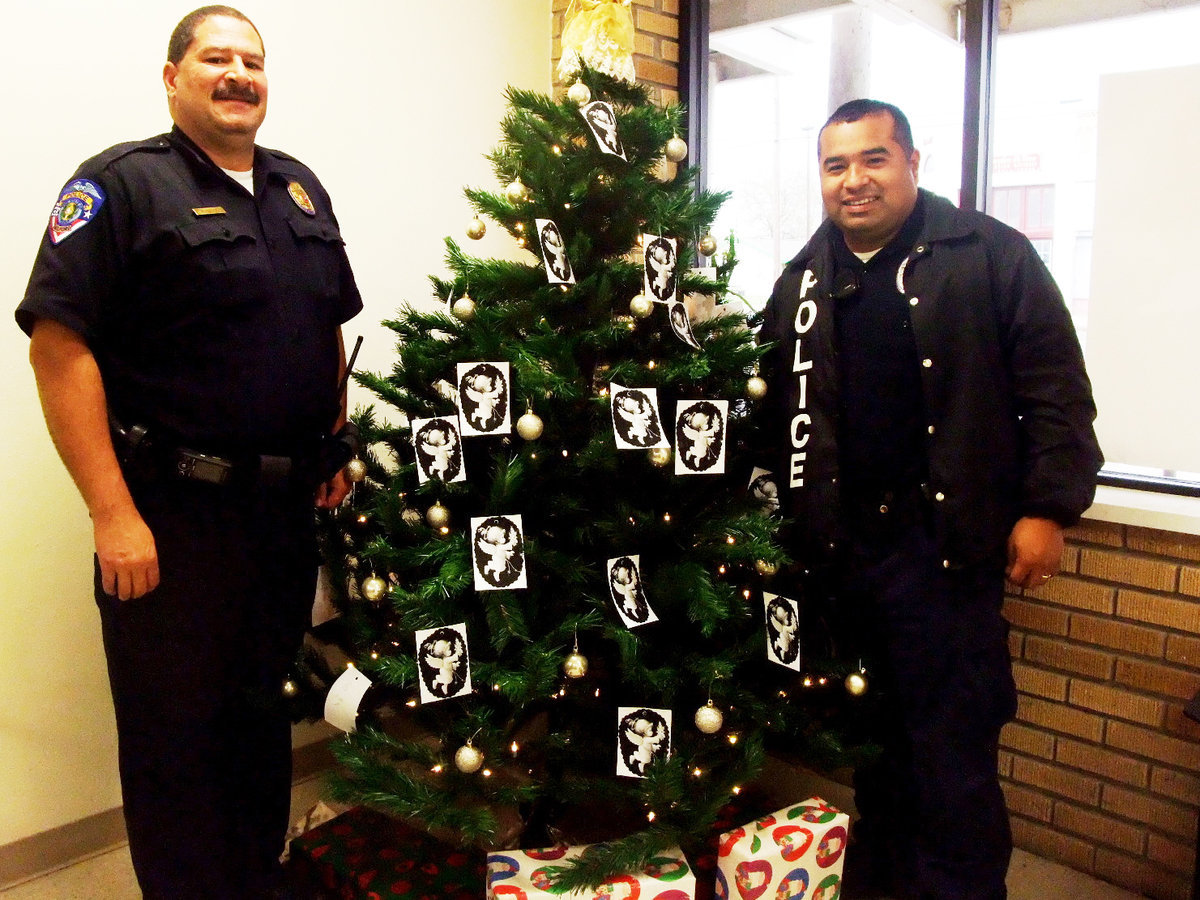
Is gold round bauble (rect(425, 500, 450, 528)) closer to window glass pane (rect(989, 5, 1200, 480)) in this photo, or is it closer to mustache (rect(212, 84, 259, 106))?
mustache (rect(212, 84, 259, 106))

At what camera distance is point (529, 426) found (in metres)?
1.68

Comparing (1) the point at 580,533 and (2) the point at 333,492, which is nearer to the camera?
(1) the point at 580,533

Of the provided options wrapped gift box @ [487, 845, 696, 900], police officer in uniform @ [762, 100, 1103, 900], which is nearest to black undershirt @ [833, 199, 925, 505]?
police officer in uniform @ [762, 100, 1103, 900]

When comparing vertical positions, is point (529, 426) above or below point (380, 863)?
above

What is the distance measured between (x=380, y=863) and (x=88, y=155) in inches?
67.9

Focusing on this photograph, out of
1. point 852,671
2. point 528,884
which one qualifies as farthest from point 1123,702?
point 528,884

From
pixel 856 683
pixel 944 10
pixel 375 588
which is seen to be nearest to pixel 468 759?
pixel 375 588

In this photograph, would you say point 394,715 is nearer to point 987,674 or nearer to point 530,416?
point 530,416

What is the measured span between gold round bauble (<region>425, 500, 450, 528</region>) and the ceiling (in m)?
1.85

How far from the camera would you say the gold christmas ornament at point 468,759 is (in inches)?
65.2

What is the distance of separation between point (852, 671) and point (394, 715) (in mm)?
988

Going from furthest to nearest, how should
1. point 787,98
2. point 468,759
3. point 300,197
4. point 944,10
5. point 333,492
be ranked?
point 787,98 → point 944,10 → point 333,492 → point 300,197 → point 468,759

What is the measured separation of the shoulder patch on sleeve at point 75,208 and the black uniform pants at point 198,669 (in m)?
0.49

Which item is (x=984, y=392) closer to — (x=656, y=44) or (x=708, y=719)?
(x=708, y=719)
